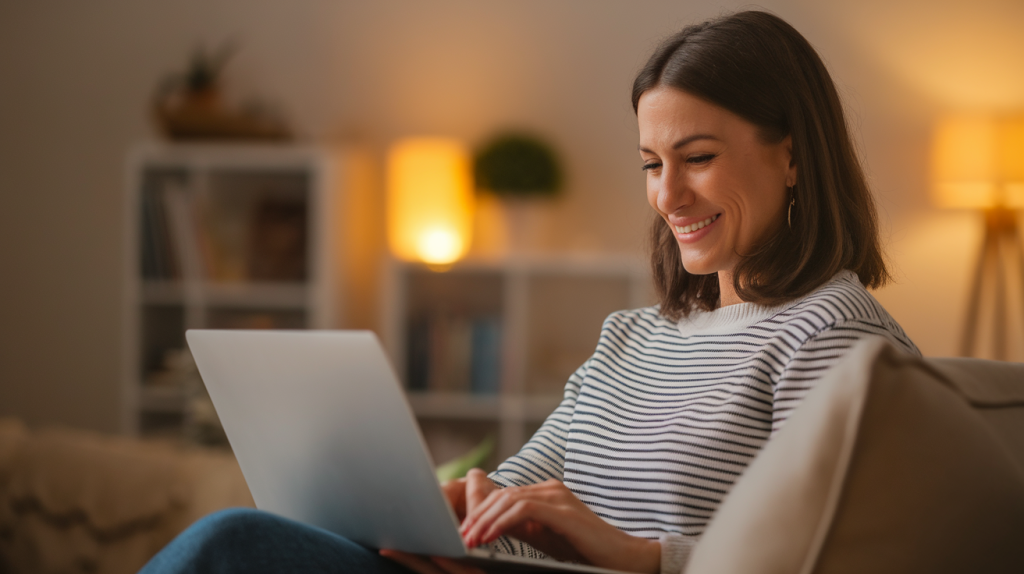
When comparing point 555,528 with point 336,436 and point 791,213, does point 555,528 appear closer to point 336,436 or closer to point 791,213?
point 336,436

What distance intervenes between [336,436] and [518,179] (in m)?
2.31

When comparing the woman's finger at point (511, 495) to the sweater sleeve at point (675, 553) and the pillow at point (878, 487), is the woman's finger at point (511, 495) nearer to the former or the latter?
the sweater sleeve at point (675, 553)

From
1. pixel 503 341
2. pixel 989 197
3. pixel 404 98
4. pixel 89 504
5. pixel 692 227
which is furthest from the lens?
pixel 404 98

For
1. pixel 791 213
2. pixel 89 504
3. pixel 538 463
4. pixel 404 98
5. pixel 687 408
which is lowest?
pixel 89 504

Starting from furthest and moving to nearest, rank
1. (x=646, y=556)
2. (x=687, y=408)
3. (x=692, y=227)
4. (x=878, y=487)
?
(x=692, y=227) < (x=687, y=408) < (x=646, y=556) < (x=878, y=487)

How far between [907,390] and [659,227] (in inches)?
30.6


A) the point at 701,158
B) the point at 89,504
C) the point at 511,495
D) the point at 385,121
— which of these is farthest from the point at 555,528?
the point at 385,121

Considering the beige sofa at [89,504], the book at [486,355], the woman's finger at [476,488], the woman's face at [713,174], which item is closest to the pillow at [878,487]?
the woman's finger at [476,488]

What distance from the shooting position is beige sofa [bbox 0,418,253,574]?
4.42 feet

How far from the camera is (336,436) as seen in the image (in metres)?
0.77

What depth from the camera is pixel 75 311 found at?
3.47 m

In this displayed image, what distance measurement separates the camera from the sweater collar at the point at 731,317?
1.00 m

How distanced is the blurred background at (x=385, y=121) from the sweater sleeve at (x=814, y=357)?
1906 mm

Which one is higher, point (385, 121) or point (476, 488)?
point (385, 121)
